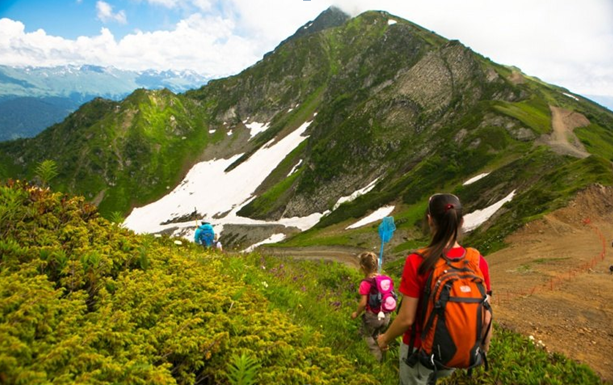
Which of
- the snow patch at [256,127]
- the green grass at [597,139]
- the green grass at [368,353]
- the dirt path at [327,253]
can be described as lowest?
the dirt path at [327,253]

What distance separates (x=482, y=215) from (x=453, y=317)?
1644 inches

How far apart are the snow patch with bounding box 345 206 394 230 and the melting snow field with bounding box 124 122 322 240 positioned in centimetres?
3421

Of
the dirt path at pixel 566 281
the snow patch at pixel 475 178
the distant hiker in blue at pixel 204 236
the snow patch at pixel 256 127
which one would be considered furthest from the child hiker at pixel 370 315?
the snow patch at pixel 256 127

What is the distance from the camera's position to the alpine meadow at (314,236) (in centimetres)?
404

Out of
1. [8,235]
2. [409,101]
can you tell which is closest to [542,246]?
[8,235]

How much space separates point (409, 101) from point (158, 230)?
76818 mm

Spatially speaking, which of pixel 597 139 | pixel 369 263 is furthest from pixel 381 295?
pixel 597 139

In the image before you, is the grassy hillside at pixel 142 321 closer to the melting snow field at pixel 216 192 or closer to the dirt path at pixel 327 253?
the dirt path at pixel 327 253

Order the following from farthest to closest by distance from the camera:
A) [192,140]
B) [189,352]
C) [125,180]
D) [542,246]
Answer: [192,140] → [125,180] → [542,246] → [189,352]

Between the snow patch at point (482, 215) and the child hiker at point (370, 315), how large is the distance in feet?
118

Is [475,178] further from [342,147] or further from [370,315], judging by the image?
[370,315]

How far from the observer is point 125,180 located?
141 meters

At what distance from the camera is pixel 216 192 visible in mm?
119562

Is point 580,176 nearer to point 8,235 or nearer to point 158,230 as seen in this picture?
point 8,235
